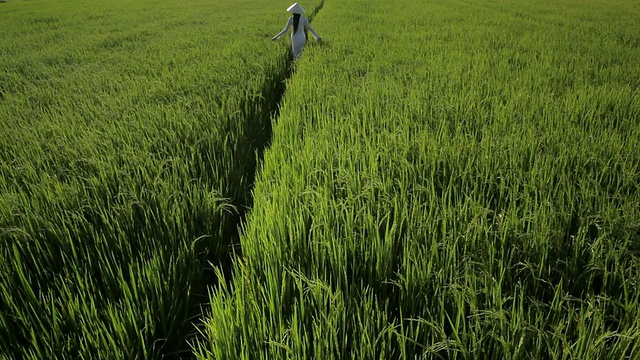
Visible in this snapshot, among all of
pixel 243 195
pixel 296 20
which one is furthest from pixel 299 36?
pixel 243 195

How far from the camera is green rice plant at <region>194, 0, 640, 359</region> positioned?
77 centimetres

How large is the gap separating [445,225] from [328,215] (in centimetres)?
33

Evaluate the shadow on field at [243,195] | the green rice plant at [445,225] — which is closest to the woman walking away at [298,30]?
the shadow on field at [243,195]

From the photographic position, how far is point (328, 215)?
117cm

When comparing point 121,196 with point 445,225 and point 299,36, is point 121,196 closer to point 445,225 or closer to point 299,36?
point 445,225

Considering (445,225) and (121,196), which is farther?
(121,196)

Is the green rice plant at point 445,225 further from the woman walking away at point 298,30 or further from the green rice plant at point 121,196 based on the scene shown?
the woman walking away at point 298,30

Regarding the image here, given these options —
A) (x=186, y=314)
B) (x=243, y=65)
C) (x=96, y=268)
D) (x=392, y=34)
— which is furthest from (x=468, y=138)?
(x=392, y=34)

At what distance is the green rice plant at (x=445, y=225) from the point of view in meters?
0.77

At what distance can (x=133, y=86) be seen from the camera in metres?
2.94

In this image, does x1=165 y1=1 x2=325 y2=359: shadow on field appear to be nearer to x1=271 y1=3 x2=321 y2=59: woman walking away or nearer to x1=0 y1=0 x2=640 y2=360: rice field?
x1=0 y1=0 x2=640 y2=360: rice field

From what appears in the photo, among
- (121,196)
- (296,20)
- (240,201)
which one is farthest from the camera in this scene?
(296,20)

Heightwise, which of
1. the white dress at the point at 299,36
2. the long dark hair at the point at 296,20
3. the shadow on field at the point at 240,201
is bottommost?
the shadow on field at the point at 240,201

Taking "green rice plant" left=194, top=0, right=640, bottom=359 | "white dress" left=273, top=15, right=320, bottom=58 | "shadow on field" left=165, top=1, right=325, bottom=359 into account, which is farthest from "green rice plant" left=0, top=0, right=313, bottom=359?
"white dress" left=273, top=15, right=320, bottom=58
